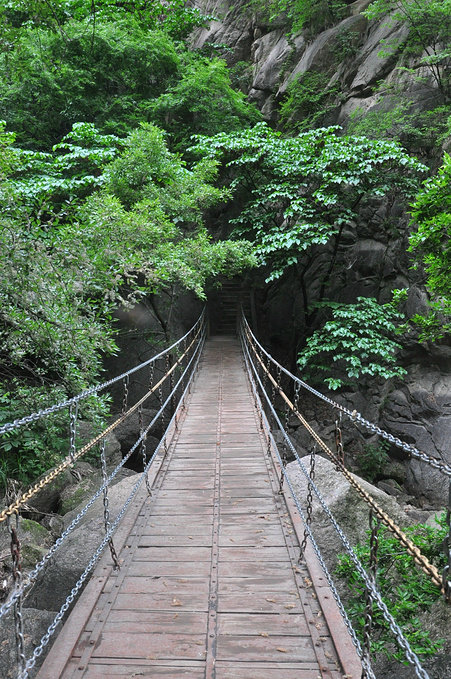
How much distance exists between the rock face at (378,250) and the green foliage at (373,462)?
0.98 ft

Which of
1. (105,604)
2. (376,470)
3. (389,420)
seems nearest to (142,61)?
(389,420)

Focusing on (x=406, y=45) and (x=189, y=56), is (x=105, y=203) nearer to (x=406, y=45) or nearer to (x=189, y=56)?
(x=406, y=45)

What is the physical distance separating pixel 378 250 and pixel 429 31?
438cm

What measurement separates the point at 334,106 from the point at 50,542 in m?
11.2

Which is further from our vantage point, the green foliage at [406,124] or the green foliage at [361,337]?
the green foliage at [406,124]

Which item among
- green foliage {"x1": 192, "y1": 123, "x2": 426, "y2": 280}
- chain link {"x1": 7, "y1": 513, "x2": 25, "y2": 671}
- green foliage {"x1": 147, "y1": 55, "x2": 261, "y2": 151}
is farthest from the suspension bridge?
green foliage {"x1": 147, "y1": 55, "x2": 261, "y2": 151}

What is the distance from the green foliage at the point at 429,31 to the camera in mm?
8289

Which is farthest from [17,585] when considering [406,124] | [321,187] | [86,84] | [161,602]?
[86,84]

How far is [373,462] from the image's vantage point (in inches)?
342

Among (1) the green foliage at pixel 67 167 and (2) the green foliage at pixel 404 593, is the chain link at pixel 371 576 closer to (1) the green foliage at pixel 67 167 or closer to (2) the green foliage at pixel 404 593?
(2) the green foliage at pixel 404 593

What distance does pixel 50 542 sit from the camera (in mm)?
4461

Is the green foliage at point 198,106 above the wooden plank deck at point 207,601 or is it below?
above

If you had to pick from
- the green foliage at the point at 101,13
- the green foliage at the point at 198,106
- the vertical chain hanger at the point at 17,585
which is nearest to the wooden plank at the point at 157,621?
the vertical chain hanger at the point at 17,585

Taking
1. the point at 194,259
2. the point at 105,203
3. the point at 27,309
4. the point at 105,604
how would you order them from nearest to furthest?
the point at 105,604, the point at 27,309, the point at 105,203, the point at 194,259
